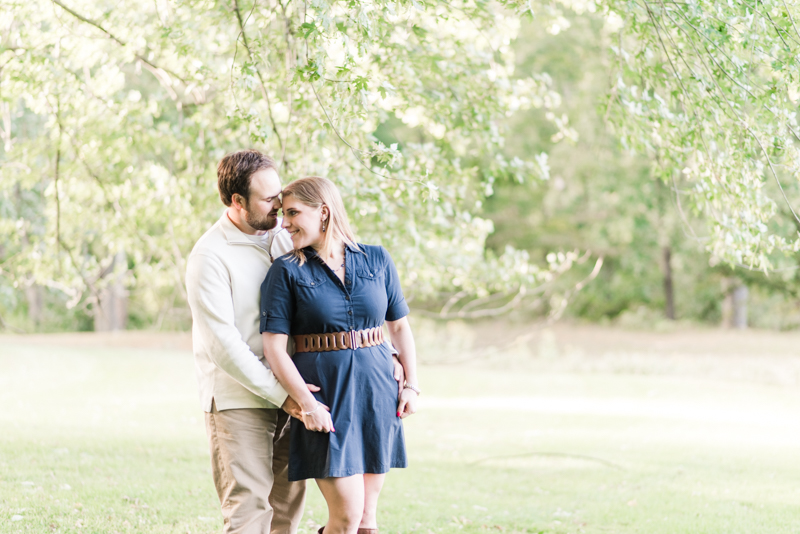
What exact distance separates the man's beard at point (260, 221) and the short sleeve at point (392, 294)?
49 centimetres

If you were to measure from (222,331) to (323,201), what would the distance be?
66 cm

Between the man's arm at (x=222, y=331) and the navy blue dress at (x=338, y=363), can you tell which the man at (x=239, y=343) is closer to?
the man's arm at (x=222, y=331)

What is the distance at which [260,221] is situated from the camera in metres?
3.32

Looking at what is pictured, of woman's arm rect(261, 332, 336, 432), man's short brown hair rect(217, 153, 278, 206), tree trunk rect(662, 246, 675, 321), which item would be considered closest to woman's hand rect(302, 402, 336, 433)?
woman's arm rect(261, 332, 336, 432)

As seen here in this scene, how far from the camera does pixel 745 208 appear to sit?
15.5 ft

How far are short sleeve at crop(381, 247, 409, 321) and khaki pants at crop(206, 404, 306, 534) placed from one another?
65 centimetres

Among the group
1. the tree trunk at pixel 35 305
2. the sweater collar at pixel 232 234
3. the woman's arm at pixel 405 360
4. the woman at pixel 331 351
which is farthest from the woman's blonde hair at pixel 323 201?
the tree trunk at pixel 35 305

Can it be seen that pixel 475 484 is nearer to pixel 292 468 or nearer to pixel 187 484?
pixel 187 484

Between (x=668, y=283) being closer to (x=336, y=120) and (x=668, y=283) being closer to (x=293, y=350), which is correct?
(x=336, y=120)

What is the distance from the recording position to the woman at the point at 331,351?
3123 mm

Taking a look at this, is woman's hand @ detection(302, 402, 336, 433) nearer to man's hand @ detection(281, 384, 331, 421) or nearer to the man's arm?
man's hand @ detection(281, 384, 331, 421)

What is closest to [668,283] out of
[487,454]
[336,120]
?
[487,454]

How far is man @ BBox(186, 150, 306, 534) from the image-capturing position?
314 cm

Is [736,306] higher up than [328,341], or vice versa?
[328,341]
